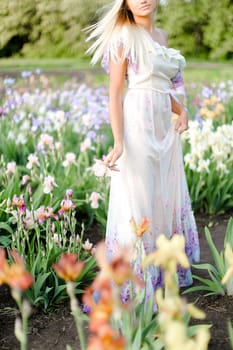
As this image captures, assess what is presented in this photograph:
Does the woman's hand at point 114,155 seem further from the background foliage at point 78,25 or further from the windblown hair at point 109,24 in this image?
the background foliage at point 78,25

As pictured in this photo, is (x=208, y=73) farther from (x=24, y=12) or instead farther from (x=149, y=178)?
(x=149, y=178)

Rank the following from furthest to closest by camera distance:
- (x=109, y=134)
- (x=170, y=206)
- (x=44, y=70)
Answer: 1. (x=44, y=70)
2. (x=109, y=134)
3. (x=170, y=206)

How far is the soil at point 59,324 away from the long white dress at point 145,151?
0.28 m

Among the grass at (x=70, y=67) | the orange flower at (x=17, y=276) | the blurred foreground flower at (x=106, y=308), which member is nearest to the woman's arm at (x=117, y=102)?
the orange flower at (x=17, y=276)

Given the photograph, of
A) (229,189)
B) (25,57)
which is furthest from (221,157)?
(25,57)

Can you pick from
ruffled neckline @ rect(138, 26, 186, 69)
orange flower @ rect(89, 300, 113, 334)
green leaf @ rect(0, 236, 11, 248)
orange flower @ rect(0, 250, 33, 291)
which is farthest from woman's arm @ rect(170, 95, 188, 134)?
orange flower @ rect(89, 300, 113, 334)

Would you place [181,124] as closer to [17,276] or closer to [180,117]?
[180,117]

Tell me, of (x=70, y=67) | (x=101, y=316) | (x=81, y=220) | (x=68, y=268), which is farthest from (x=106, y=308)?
(x=70, y=67)

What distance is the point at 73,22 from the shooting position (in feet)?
74.8

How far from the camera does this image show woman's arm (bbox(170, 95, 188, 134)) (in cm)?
314

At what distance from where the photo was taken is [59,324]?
294cm

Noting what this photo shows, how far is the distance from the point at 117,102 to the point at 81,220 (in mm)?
1748

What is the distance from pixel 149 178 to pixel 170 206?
0.88ft

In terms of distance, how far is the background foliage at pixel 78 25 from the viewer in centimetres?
2206
